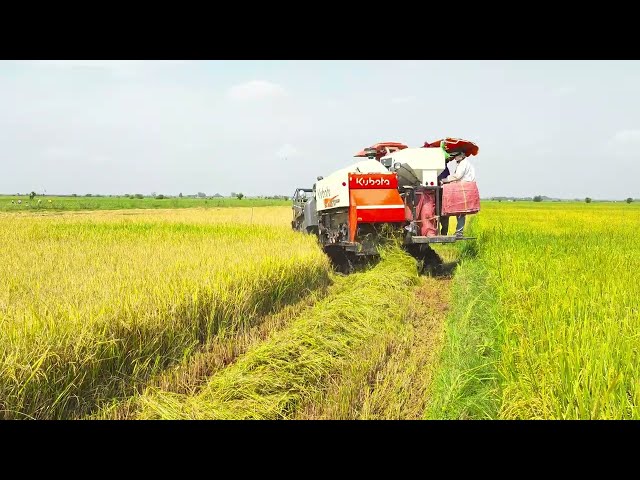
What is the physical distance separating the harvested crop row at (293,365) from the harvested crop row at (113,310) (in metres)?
0.50

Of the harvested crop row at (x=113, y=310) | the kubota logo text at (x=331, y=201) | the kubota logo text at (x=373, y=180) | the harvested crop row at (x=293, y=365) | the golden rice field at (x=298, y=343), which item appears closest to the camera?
the golden rice field at (x=298, y=343)

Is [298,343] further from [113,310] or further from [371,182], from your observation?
[371,182]

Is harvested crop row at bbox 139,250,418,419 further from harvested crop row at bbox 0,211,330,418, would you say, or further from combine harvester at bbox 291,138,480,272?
combine harvester at bbox 291,138,480,272

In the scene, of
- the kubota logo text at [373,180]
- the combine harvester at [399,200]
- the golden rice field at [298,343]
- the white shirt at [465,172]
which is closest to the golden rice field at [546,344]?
the golden rice field at [298,343]

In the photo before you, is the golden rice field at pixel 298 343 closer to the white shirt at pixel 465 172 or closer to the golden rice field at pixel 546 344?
the golden rice field at pixel 546 344

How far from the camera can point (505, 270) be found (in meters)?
6.00

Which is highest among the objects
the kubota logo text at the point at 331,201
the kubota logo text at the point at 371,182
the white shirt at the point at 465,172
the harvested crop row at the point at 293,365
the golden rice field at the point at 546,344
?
the white shirt at the point at 465,172

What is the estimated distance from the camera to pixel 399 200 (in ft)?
26.0

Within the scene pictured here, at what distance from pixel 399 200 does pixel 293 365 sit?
467 centimetres

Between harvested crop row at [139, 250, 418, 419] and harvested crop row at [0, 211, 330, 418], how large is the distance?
1.65 feet

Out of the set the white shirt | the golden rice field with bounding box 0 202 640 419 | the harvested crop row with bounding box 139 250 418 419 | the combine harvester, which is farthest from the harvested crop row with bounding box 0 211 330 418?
the white shirt

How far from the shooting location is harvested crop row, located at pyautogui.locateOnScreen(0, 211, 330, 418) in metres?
3.09

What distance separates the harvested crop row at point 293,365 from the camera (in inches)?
132

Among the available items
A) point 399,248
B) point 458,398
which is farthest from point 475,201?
point 458,398
